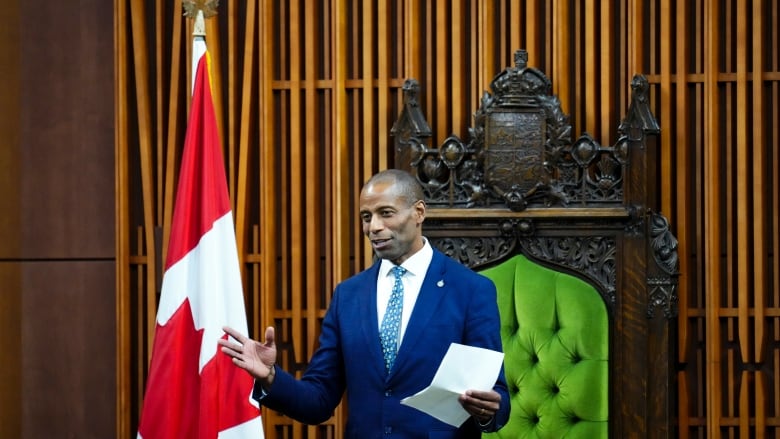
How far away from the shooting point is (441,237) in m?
4.27

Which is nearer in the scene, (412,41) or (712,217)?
(712,217)

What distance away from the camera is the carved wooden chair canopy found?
161 inches

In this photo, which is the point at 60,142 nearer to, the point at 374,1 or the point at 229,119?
the point at 229,119

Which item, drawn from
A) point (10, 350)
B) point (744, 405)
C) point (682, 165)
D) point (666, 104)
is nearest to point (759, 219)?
point (682, 165)

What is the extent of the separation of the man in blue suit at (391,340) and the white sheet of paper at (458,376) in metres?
0.14

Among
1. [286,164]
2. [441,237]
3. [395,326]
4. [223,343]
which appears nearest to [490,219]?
[441,237]

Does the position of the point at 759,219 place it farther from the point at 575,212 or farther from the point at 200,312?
the point at 200,312

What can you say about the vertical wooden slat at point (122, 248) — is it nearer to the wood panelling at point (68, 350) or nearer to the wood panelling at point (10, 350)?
the wood panelling at point (68, 350)

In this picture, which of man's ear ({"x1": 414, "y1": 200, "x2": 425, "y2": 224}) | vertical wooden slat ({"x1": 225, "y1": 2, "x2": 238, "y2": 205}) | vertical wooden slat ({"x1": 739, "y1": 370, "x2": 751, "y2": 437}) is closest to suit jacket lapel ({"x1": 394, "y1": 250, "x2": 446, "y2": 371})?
man's ear ({"x1": 414, "y1": 200, "x2": 425, "y2": 224})

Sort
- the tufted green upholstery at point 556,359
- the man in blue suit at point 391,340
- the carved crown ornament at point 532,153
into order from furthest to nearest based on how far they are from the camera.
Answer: the carved crown ornament at point 532,153, the tufted green upholstery at point 556,359, the man in blue suit at point 391,340

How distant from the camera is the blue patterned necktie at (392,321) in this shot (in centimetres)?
300

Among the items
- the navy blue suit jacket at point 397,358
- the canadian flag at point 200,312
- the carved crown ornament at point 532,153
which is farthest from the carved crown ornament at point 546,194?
the navy blue suit jacket at point 397,358

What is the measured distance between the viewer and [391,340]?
3.01m

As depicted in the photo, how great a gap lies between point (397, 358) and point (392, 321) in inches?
4.5
